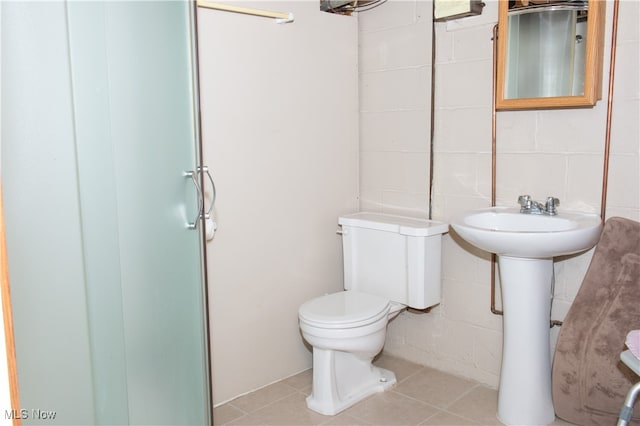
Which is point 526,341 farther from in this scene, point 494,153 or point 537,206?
point 494,153

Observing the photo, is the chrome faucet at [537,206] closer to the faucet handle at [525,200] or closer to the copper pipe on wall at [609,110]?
the faucet handle at [525,200]

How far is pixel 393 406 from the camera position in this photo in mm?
2711

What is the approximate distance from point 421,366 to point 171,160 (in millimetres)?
1912

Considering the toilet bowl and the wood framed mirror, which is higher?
the wood framed mirror

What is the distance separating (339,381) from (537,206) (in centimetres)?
117

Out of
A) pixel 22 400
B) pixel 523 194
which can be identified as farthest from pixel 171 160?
pixel 523 194

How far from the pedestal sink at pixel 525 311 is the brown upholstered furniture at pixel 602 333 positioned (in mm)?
73

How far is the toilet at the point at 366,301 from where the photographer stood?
2.61m

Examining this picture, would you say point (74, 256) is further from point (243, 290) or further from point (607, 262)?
point (607, 262)

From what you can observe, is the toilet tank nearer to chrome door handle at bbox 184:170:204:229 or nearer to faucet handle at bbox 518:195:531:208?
faucet handle at bbox 518:195:531:208

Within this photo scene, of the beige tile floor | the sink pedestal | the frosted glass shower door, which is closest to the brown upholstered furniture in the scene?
the sink pedestal

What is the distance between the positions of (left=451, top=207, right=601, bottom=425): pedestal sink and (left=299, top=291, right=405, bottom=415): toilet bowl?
1.85ft

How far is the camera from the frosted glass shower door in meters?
1.47

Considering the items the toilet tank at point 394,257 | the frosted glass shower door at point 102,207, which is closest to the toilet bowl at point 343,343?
the toilet tank at point 394,257
